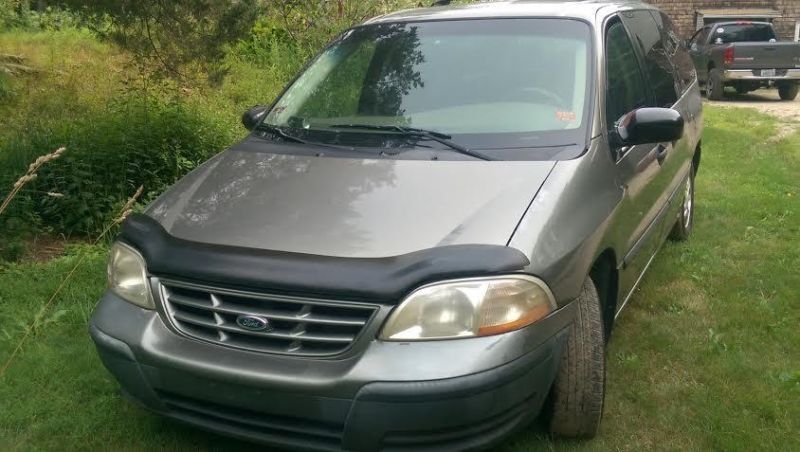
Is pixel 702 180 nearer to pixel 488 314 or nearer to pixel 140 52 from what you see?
pixel 140 52

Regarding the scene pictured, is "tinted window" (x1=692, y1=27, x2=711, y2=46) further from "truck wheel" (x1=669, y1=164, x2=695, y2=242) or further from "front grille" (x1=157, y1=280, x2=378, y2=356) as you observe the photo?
"front grille" (x1=157, y1=280, x2=378, y2=356)

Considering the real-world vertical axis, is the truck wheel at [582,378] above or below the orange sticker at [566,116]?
below

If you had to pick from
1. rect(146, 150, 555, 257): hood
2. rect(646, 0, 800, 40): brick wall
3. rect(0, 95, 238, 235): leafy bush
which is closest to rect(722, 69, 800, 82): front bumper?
rect(646, 0, 800, 40): brick wall

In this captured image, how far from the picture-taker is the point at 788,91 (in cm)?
1628

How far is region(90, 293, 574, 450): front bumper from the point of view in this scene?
92.0 inches

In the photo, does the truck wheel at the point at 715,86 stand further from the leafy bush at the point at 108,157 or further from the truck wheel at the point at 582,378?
the truck wheel at the point at 582,378

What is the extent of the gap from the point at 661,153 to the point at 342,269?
2.36m

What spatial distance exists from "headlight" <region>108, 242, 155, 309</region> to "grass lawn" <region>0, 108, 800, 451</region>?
0.59m

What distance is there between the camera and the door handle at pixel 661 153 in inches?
159

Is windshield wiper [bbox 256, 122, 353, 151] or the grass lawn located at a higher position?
windshield wiper [bbox 256, 122, 353, 151]

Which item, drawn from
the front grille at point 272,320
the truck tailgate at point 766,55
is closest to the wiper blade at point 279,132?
the front grille at point 272,320

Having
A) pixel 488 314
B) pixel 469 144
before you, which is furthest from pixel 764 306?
pixel 488 314

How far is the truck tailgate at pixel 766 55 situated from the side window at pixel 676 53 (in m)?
10.9

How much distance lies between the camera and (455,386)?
2.32m
